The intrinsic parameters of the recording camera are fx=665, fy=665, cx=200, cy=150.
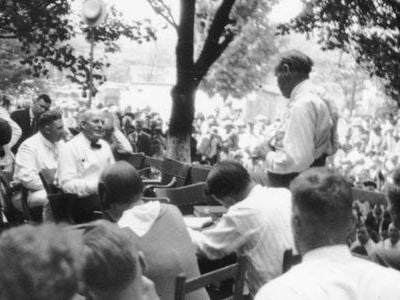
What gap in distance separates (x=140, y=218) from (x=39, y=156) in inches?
124

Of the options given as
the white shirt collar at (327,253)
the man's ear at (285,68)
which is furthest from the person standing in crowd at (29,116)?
the white shirt collar at (327,253)

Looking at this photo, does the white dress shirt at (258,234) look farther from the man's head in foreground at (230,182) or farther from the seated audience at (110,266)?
the seated audience at (110,266)

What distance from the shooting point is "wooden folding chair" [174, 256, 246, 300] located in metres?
2.44

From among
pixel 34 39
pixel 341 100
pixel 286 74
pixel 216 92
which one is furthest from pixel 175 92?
pixel 341 100

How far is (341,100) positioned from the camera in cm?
7925

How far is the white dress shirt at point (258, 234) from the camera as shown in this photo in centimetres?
356

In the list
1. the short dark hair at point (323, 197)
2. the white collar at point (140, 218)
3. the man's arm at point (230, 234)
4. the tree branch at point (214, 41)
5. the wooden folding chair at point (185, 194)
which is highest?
the tree branch at point (214, 41)

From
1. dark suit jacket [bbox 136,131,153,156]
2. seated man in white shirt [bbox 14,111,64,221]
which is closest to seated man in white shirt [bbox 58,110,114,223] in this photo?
seated man in white shirt [bbox 14,111,64,221]

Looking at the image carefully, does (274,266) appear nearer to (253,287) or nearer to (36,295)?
(253,287)

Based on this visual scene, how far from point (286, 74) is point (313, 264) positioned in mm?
2580

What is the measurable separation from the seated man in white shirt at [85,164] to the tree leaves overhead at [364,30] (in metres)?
4.82

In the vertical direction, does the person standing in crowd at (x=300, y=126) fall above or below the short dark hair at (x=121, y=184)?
above

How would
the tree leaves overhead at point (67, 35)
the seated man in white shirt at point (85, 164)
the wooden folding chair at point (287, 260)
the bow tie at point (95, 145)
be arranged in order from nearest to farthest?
1. the wooden folding chair at point (287, 260)
2. the seated man in white shirt at point (85, 164)
3. the bow tie at point (95, 145)
4. the tree leaves overhead at point (67, 35)

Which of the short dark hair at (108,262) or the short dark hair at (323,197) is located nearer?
the short dark hair at (108,262)
